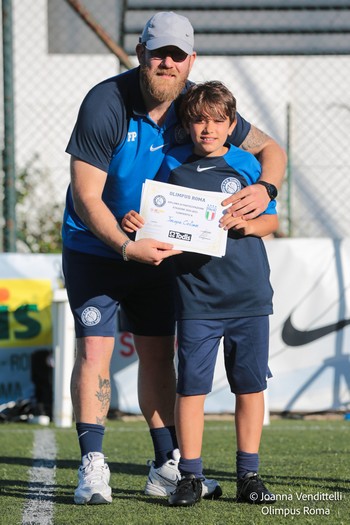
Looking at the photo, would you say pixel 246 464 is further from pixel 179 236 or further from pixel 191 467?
pixel 179 236

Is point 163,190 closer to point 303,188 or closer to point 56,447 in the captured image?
point 56,447

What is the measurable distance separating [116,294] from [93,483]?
77 centimetres

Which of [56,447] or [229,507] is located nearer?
[229,507]

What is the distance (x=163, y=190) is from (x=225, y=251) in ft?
1.04

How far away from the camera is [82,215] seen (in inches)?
147

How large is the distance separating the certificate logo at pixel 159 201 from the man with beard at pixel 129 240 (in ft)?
0.45

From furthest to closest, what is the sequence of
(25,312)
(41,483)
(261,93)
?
(261,93), (25,312), (41,483)

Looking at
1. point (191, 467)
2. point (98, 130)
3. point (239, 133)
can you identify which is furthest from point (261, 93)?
point (191, 467)

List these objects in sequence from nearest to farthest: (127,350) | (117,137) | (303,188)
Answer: (117,137)
(127,350)
(303,188)

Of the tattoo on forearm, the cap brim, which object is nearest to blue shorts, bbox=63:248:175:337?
the tattoo on forearm

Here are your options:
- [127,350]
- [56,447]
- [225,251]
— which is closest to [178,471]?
[225,251]

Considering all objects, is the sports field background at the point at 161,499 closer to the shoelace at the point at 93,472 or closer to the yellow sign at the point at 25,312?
the shoelace at the point at 93,472

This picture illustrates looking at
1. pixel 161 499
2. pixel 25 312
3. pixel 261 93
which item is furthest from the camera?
pixel 261 93

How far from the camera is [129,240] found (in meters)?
3.61
